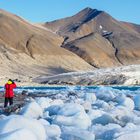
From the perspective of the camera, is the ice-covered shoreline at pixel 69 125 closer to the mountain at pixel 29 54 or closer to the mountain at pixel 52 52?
the mountain at pixel 52 52

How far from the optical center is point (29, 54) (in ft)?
440

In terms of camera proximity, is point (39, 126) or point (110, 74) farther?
point (110, 74)

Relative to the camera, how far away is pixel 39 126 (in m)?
9.45

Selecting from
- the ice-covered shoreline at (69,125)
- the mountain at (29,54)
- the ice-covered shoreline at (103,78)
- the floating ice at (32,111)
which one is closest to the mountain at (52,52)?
the mountain at (29,54)

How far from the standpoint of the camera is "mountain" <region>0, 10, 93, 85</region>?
115 meters

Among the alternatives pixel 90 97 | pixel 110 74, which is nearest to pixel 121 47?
pixel 110 74

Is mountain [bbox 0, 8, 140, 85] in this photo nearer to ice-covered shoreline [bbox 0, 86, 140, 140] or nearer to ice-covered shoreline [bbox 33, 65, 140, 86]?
ice-covered shoreline [bbox 33, 65, 140, 86]

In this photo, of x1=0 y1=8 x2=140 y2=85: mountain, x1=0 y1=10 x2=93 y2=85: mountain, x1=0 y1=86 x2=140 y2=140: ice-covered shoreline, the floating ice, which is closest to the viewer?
x1=0 y1=86 x2=140 y2=140: ice-covered shoreline

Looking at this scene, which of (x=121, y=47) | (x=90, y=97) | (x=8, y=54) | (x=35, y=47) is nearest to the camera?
(x=90, y=97)

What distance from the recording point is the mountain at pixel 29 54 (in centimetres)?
11531

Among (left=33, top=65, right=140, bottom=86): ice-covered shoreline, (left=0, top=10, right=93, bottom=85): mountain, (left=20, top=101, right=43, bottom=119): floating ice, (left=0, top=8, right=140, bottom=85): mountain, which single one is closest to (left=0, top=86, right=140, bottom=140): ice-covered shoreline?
(left=20, top=101, right=43, bottom=119): floating ice

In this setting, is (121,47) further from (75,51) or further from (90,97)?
(90,97)

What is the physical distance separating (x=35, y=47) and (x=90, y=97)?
380 ft

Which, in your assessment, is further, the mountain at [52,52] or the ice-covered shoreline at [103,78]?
the mountain at [52,52]
